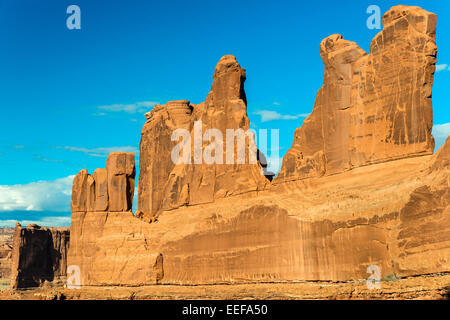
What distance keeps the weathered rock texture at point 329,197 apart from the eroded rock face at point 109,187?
2.13m

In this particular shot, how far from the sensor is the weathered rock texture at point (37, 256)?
94312 millimetres

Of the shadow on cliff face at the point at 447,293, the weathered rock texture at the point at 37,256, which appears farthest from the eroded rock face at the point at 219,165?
the weathered rock texture at the point at 37,256

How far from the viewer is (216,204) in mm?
46031

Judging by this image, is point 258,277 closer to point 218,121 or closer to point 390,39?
point 218,121

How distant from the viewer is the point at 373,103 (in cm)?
3512

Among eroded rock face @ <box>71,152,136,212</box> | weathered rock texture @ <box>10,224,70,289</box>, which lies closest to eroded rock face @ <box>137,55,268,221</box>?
eroded rock face @ <box>71,152,136,212</box>

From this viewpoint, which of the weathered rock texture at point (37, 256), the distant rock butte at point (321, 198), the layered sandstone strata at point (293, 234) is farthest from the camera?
the weathered rock texture at point (37, 256)

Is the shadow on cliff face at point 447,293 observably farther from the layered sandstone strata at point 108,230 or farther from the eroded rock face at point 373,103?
the layered sandstone strata at point 108,230

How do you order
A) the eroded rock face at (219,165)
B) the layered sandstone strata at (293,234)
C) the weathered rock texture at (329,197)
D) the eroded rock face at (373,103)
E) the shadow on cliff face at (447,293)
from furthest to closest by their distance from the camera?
the eroded rock face at (219,165) < the eroded rock face at (373,103) < the weathered rock texture at (329,197) < the layered sandstone strata at (293,234) < the shadow on cliff face at (447,293)

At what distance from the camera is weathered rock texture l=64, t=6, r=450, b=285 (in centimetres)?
3139

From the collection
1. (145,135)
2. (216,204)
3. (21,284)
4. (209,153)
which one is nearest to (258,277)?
(216,204)

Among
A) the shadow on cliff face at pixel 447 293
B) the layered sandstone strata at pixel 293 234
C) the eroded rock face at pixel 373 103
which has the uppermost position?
the eroded rock face at pixel 373 103

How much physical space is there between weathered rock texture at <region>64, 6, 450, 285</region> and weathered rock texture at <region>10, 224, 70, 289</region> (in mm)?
44879

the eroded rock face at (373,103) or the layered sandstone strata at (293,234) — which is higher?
the eroded rock face at (373,103)
